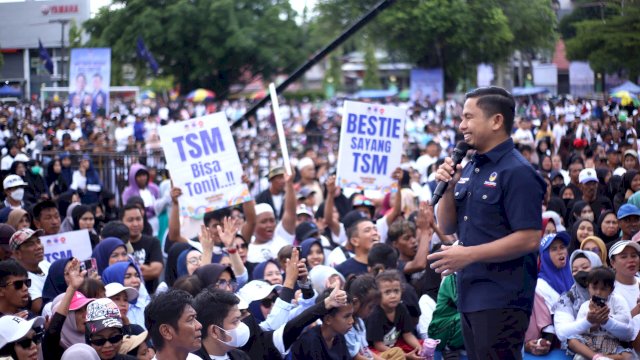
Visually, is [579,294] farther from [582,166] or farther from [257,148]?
[257,148]

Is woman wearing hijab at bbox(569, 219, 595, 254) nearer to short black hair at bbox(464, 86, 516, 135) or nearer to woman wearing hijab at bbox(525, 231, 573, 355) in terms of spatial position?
woman wearing hijab at bbox(525, 231, 573, 355)

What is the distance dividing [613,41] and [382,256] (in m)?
5.55

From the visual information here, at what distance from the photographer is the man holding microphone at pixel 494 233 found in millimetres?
4812

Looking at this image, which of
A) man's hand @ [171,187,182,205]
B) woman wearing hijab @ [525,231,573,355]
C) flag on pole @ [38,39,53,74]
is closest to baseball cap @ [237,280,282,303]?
woman wearing hijab @ [525,231,573,355]

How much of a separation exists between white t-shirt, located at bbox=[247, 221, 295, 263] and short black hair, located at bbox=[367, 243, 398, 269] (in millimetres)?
1240

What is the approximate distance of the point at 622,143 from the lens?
13.3 m

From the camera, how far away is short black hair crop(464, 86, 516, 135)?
16.4 feet

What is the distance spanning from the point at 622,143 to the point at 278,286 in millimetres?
7006

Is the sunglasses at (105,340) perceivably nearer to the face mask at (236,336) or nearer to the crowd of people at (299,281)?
the crowd of people at (299,281)

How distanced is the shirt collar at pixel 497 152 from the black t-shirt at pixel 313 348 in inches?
94.6

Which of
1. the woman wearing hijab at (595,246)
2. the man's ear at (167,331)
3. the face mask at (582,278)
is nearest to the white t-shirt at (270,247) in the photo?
the woman wearing hijab at (595,246)

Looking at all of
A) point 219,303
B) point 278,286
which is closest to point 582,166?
point 278,286

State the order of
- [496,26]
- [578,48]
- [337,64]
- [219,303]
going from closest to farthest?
[219,303] < [578,48] < [496,26] < [337,64]

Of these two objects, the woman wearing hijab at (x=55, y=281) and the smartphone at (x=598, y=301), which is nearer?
the smartphone at (x=598, y=301)
